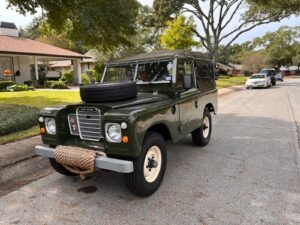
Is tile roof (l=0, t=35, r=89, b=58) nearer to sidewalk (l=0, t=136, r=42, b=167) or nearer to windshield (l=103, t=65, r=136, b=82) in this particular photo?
sidewalk (l=0, t=136, r=42, b=167)

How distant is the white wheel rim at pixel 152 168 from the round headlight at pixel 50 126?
1.53 meters

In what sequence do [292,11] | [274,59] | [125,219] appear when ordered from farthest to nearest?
1. [274,59]
2. [292,11]
3. [125,219]

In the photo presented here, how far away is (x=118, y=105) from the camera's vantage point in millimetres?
3918

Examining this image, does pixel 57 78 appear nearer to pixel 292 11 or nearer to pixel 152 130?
pixel 292 11

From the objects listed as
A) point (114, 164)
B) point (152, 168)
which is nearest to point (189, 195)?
point (152, 168)

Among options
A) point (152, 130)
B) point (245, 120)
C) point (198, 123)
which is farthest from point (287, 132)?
point (152, 130)

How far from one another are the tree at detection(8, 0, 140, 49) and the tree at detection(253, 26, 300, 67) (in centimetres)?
7312

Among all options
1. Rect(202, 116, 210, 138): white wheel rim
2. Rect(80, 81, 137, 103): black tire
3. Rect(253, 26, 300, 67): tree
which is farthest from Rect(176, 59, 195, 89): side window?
Rect(253, 26, 300, 67): tree

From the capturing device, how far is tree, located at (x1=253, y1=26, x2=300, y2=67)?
7544 cm

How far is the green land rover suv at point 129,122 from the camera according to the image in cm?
361

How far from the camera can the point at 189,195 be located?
4.02 metres

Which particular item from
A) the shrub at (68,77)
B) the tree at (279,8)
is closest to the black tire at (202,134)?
the tree at (279,8)

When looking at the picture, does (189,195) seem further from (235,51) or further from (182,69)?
(235,51)

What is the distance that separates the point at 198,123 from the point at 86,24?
→ 4.25 meters
